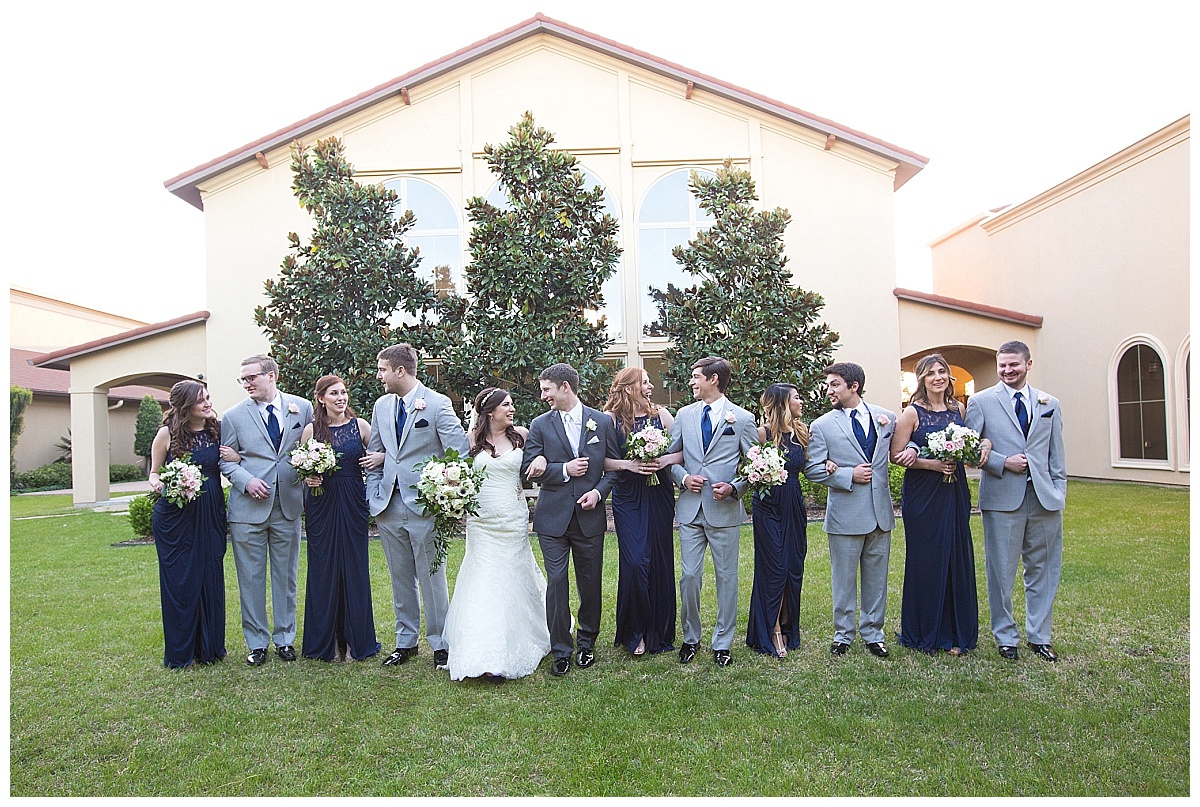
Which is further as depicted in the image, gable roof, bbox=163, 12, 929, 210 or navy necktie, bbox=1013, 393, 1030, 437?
gable roof, bbox=163, 12, 929, 210

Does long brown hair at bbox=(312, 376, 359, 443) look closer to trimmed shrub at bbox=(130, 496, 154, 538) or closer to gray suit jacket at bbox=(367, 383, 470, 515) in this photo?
gray suit jacket at bbox=(367, 383, 470, 515)

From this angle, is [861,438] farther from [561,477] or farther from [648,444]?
[561,477]

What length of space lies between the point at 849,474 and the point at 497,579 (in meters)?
2.76

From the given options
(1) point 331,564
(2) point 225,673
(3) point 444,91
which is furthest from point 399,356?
(3) point 444,91

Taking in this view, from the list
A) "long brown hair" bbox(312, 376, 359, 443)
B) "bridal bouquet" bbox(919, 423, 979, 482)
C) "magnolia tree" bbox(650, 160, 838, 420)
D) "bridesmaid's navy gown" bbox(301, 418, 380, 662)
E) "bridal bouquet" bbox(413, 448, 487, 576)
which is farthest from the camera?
"magnolia tree" bbox(650, 160, 838, 420)

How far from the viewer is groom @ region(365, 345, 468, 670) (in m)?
6.32

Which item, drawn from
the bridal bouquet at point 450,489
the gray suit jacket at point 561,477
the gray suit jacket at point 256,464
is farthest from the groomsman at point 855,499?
the gray suit jacket at point 256,464

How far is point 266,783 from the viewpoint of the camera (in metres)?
4.21

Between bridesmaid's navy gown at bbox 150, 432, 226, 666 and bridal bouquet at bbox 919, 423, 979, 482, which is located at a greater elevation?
bridal bouquet at bbox 919, 423, 979, 482

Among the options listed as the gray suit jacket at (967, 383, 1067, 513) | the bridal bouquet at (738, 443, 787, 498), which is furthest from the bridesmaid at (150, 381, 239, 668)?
the gray suit jacket at (967, 383, 1067, 513)

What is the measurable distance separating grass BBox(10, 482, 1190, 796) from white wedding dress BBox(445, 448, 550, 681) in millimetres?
218

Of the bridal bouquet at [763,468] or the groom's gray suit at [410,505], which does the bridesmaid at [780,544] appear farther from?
the groom's gray suit at [410,505]

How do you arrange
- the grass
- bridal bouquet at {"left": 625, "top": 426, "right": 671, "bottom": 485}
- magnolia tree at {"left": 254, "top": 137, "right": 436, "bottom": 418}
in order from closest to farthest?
the grass, bridal bouquet at {"left": 625, "top": 426, "right": 671, "bottom": 485}, magnolia tree at {"left": 254, "top": 137, "right": 436, "bottom": 418}

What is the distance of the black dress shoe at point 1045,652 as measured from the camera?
593 cm
